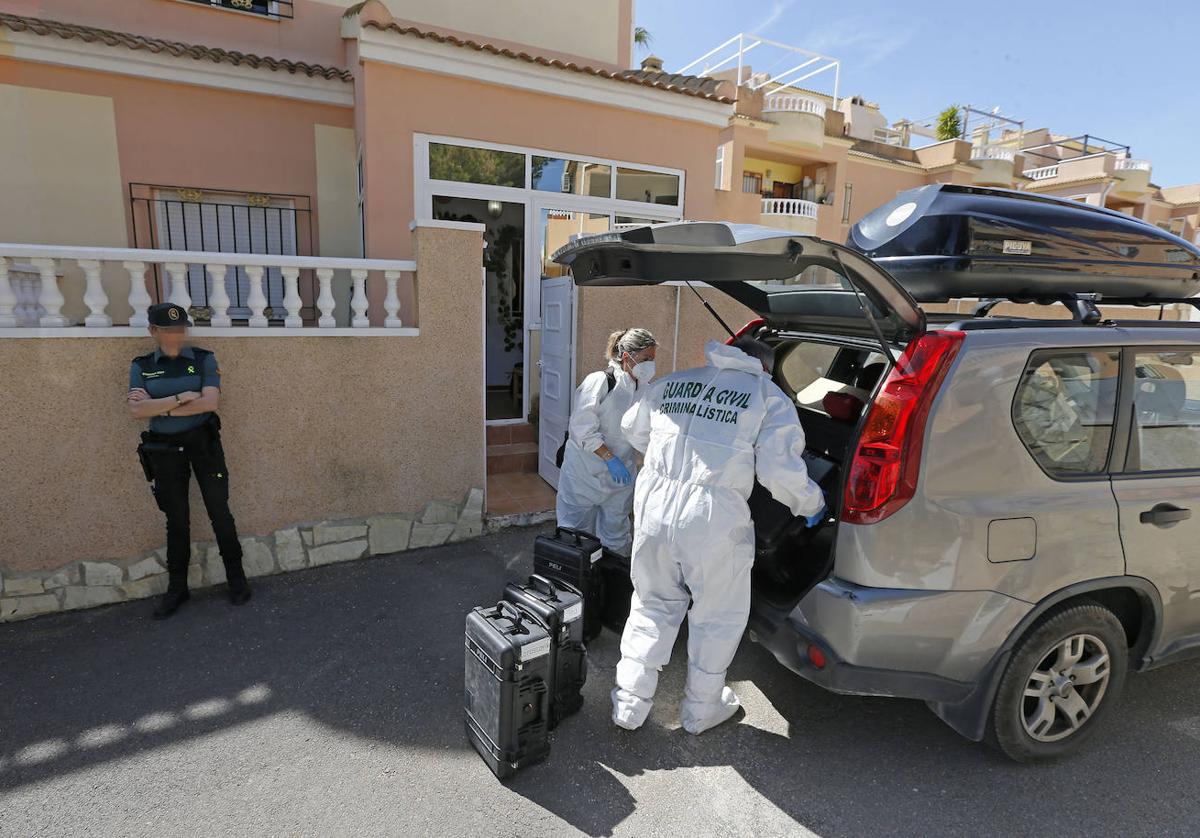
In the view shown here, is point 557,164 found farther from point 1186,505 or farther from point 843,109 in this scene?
point 843,109

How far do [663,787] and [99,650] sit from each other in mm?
3120

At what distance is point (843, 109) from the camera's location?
2556cm

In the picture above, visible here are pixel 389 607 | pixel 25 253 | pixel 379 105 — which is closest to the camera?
pixel 25 253

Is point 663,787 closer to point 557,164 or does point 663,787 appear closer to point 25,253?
point 25,253

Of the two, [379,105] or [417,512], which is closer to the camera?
[417,512]

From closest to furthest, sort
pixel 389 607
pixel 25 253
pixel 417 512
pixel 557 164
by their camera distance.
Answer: pixel 25 253 → pixel 389 607 → pixel 417 512 → pixel 557 164

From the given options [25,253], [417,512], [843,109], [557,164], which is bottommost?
[417,512]

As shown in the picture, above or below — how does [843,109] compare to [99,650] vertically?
above

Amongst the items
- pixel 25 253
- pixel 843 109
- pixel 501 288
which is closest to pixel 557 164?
pixel 501 288

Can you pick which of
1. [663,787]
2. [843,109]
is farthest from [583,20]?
[843,109]

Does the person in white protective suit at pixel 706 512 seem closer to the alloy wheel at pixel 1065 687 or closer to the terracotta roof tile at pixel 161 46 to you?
the alloy wheel at pixel 1065 687

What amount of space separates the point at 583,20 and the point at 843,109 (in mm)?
20665

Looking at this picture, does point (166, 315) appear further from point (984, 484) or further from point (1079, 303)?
point (1079, 303)

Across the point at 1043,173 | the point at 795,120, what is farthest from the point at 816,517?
the point at 1043,173
